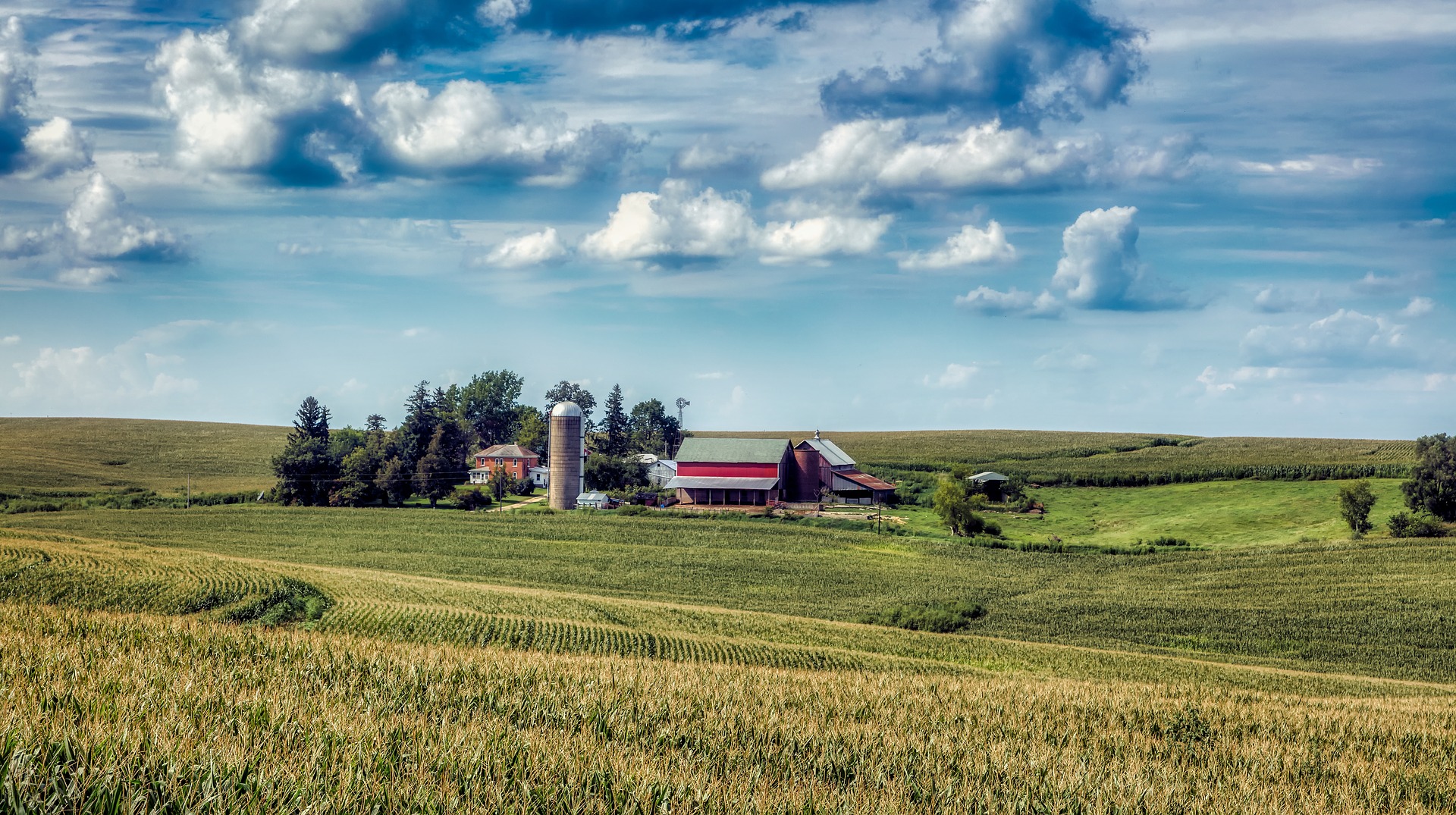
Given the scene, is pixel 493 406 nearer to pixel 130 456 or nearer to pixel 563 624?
pixel 130 456

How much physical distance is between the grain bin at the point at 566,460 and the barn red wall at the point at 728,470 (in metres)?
10.2

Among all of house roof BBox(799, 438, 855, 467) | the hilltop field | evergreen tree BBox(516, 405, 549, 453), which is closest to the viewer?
the hilltop field

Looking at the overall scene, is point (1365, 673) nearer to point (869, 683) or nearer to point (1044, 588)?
point (1044, 588)

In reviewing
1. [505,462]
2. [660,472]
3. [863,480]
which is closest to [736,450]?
[863,480]

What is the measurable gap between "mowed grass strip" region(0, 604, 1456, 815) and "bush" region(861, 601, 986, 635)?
25.4 meters

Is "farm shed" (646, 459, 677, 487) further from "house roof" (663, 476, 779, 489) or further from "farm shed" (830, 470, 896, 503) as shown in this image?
"farm shed" (830, 470, 896, 503)

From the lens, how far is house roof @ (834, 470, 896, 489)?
9125cm

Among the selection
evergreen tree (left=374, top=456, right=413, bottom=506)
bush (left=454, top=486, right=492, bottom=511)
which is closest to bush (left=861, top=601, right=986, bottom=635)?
bush (left=454, top=486, right=492, bottom=511)

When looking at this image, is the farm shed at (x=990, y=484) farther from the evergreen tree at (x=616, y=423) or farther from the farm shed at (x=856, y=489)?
the evergreen tree at (x=616, y=423)

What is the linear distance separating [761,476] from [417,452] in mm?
37622

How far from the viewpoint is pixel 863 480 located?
307ft

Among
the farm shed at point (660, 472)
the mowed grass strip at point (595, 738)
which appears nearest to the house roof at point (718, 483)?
the farm shed at point (660, 472)

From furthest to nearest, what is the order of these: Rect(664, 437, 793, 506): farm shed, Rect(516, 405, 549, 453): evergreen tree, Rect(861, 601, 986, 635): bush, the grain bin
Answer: Rect(516, 405, 549, 453): evergreen tree → the grain bin → Rect(664, 437, 793, 506): farm shed → Rect(861, 601, 986, 635): bush

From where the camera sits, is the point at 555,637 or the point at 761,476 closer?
the point at 555,637
